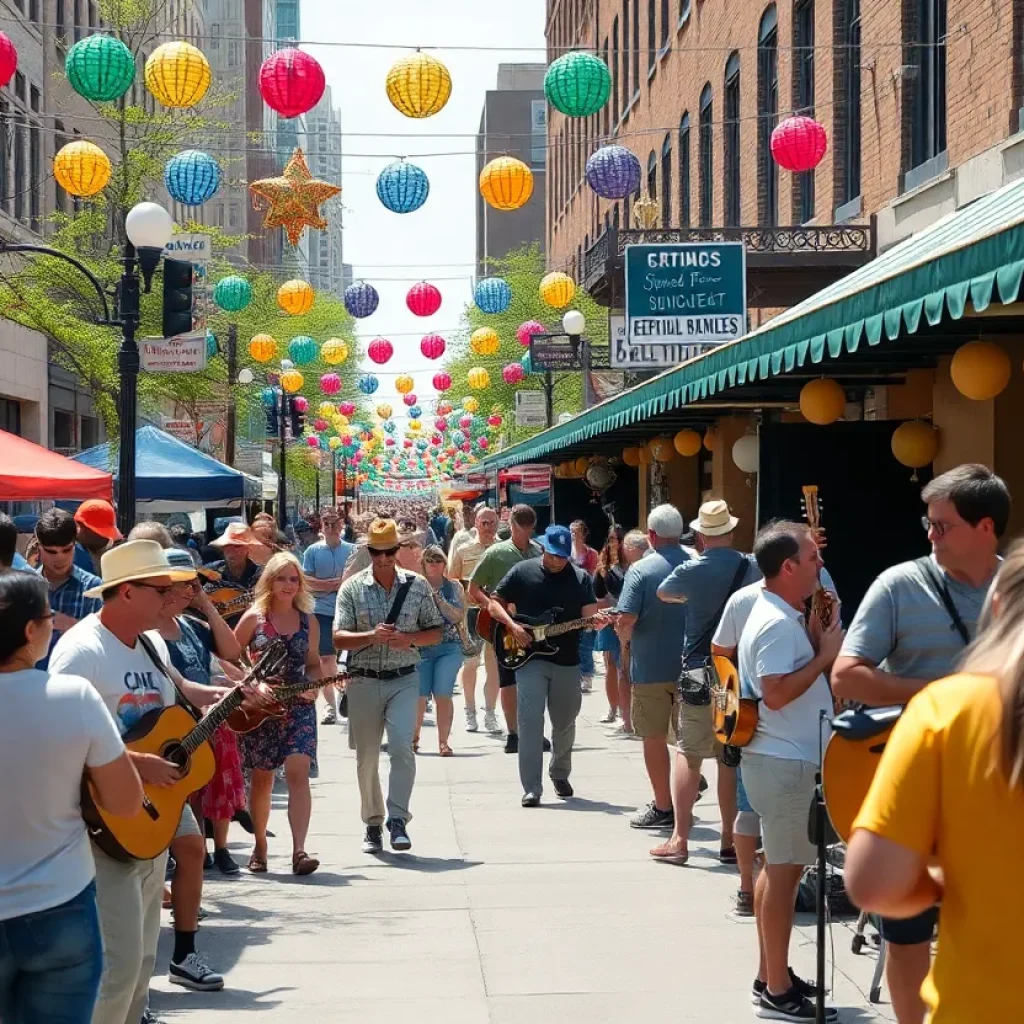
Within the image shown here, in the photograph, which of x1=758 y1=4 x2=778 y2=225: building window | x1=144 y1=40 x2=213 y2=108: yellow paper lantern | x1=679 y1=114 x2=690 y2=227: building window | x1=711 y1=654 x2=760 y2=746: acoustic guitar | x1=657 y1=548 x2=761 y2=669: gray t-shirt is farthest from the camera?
x1=679 y1=114 x2=690 y2=227: building window

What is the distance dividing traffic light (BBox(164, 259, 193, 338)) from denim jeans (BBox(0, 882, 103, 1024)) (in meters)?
10.3

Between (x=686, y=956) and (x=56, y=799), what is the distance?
4.31m

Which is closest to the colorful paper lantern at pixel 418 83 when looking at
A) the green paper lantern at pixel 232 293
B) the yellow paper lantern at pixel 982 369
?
the yellow paper lantern at pixel 982 369

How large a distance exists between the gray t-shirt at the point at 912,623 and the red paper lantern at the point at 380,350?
3197cm

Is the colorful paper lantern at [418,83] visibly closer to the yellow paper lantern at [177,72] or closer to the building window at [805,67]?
the yellow paper lantern at [177,72]

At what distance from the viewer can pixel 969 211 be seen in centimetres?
1064

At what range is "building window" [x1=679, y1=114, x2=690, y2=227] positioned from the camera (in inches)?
1312

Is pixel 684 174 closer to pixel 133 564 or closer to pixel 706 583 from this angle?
pixel 706 583

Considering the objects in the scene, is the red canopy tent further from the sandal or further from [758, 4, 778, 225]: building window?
[758, 4, 778, 225]: building window

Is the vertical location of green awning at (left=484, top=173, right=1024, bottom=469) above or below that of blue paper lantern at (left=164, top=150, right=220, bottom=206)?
below

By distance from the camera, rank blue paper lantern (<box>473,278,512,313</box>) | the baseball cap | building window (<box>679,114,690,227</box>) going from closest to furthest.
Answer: the baseball cap < blue paper lantern (<box>473,278,512,313</box>) < building window (<box>679,114,690,227</box>)

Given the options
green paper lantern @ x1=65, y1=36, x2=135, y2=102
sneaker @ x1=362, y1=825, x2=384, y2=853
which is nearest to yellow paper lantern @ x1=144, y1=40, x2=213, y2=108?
green paper lantern @ x1=65, y1=36, x2=135, y2=102

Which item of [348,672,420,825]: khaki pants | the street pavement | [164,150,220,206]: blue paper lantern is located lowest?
the street pavement

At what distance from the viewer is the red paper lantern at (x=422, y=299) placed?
2734cm
